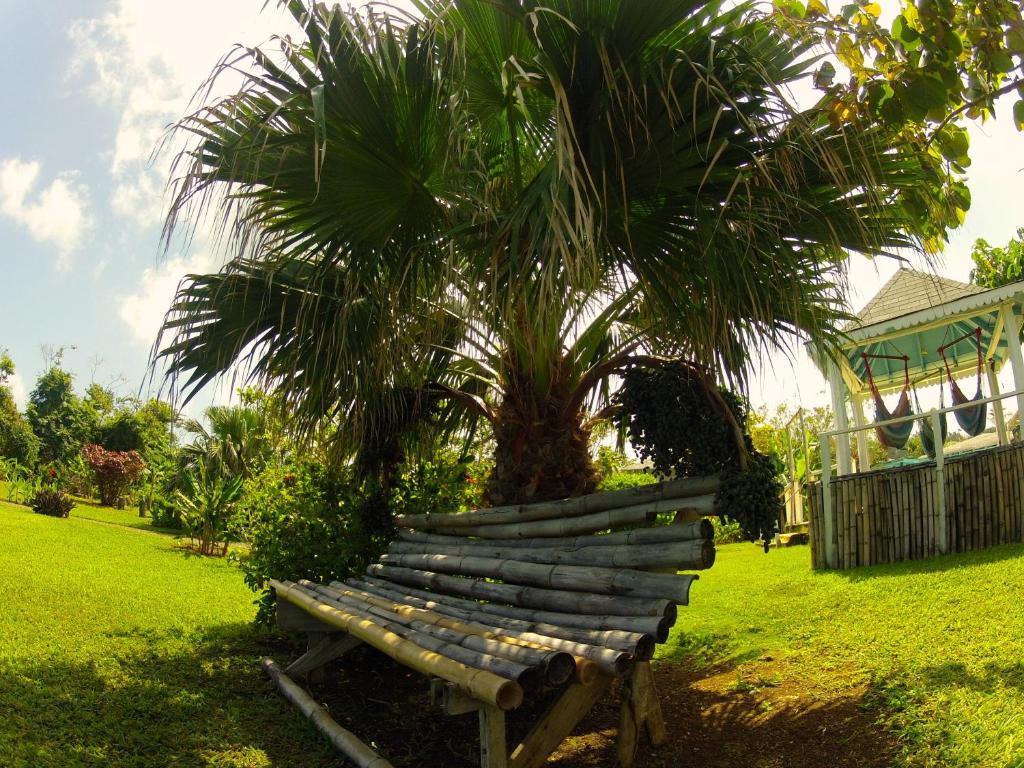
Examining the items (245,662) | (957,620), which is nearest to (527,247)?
(957,620)

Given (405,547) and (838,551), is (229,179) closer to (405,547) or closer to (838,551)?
(405,547)

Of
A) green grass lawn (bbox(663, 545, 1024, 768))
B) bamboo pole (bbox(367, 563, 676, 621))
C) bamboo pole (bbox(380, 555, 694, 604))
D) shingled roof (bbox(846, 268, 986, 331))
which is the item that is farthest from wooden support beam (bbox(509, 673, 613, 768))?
shingled roof (bbox(846, 268, 986, 331))

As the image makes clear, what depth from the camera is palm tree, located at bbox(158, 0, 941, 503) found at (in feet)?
12.7

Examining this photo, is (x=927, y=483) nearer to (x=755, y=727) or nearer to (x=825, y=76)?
(x=755, y=727)

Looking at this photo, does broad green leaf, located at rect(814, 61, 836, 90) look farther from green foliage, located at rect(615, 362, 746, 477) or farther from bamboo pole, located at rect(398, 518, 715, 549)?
bamboo pole, located at rect(398, 518, 715, 549)

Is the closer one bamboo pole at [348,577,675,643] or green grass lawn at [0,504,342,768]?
bamboo pole at [348,577,675,643]

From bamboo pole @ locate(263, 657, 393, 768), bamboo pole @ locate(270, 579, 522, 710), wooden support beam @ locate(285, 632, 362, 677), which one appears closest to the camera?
bamboo pole @ locate(270, 579, 522, 710)

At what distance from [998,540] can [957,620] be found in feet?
8.21

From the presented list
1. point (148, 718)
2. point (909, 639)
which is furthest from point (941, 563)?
point (148, 718)

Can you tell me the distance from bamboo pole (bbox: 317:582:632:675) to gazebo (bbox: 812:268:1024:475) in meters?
3.54

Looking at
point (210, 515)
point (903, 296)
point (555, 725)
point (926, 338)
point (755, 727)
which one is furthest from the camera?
point (210, 515)

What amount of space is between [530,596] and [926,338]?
8743 mm

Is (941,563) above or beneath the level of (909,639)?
above

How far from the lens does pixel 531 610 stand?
4254mm
